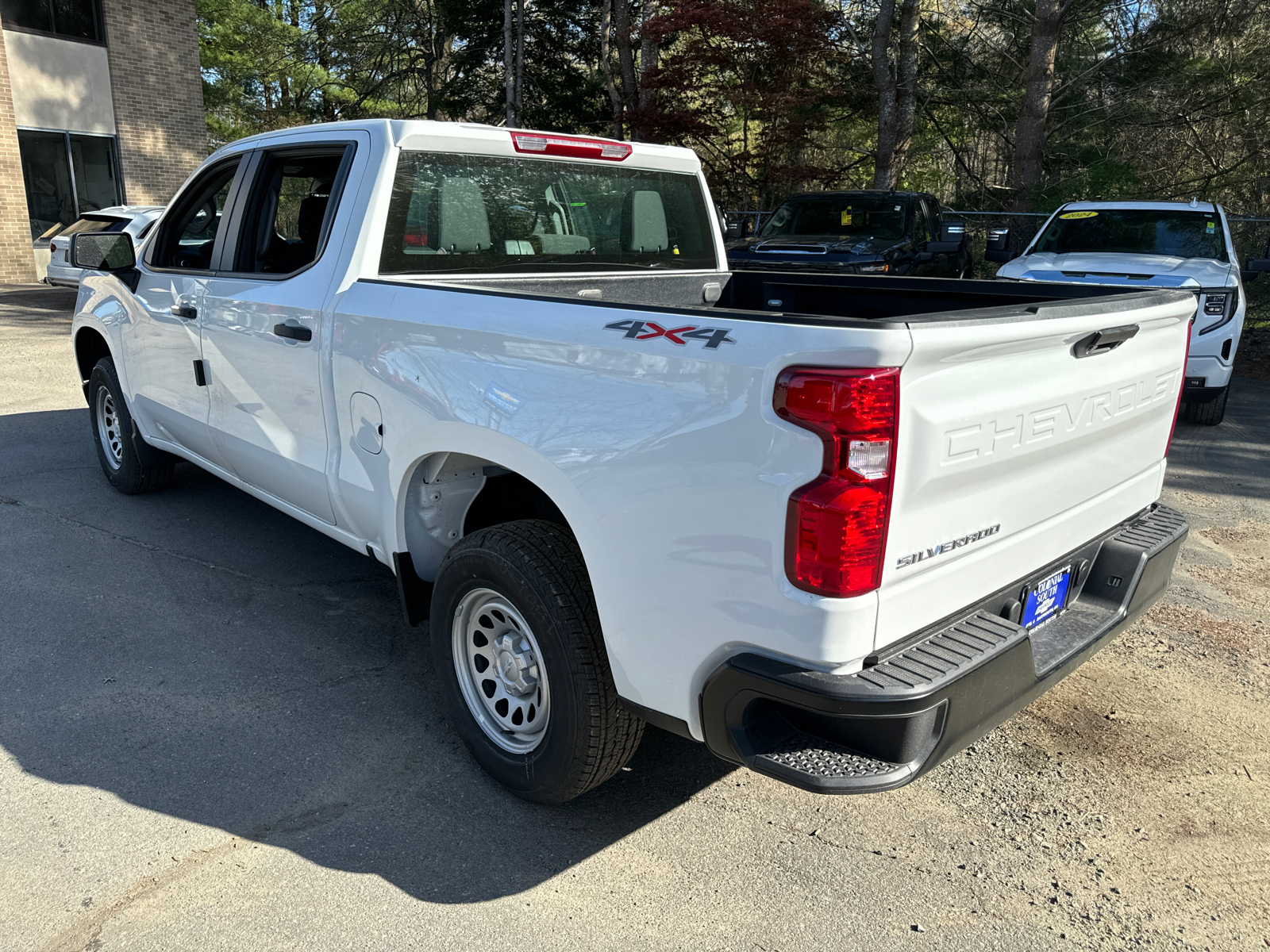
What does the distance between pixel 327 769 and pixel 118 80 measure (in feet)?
67.3

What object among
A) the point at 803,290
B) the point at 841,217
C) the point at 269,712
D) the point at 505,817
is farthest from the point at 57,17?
the point at 505,817

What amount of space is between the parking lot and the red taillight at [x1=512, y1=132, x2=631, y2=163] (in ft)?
6.95

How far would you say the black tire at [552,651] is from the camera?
2662 mm

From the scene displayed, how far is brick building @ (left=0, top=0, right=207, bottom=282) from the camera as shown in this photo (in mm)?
17766

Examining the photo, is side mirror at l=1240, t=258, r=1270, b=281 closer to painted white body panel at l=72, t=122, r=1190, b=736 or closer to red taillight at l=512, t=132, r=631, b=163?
painted white body panel at l=72, t=122, r=1190, b=736

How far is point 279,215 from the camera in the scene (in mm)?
4289

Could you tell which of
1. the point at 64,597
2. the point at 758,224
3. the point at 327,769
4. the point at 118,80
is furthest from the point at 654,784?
the point at 118,80

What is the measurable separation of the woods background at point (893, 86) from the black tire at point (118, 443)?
13320mm

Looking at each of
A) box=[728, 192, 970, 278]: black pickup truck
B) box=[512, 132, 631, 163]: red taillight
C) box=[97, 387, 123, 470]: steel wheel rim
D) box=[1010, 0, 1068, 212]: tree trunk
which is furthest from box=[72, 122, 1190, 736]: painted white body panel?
box=[1010, 0, 1068, 212]: tree trunk

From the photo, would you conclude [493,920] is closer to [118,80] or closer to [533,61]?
[118,80]

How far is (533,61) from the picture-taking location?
930 inches

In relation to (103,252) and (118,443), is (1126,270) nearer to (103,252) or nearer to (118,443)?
(103,252)

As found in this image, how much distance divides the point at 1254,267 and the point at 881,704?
355 inches

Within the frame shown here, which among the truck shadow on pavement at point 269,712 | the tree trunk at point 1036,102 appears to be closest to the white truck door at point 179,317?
the truck shadow on pavement at point 269,712
